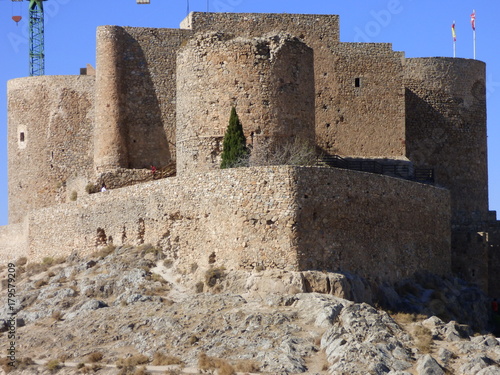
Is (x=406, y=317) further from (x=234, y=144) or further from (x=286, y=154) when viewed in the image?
(x=234, y=144)

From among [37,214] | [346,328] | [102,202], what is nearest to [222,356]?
[346,328]

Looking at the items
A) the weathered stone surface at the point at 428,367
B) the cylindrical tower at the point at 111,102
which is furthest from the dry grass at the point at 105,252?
the weathered stone surface at the point at 428,367

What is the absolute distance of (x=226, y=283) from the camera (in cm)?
3134

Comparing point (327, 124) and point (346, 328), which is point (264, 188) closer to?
point (346, 328)

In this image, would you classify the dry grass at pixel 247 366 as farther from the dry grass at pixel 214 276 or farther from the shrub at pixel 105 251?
the shrub at pixel 105 251

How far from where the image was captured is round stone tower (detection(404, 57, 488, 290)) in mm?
45625

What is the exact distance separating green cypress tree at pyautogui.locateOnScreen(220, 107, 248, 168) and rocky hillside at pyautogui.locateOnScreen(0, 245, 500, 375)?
10.7 feet

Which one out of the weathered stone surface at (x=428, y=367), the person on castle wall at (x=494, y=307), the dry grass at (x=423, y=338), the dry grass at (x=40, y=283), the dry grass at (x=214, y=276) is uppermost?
the dry grass at (x=214, y=276)

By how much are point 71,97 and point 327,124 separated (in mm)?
9020

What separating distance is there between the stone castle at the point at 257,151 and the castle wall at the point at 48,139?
0.16 ft

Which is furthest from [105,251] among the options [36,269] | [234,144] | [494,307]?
[494,307]

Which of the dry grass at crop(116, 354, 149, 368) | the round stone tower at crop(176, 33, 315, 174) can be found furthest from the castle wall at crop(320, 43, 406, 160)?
the dry grass at crop(116, 354, 149, 368)

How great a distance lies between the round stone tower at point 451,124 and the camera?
45.6 m

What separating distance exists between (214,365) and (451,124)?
69.3 ft
